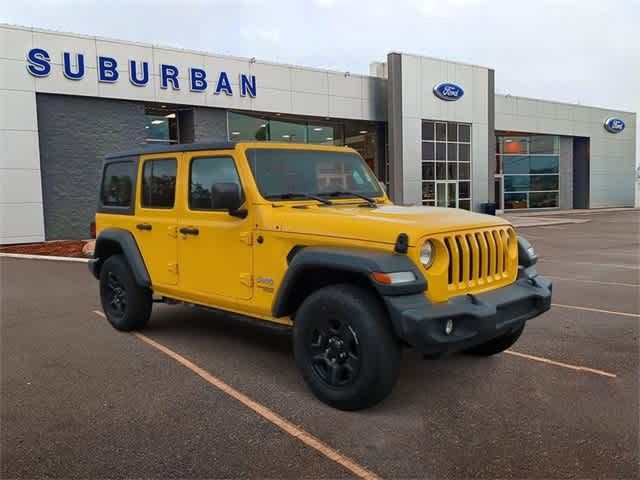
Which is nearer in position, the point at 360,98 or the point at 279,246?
the point at 279,246

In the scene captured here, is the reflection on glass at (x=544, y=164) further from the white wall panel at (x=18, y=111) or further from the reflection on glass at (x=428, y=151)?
the white wall panel at (x=18, y=111)

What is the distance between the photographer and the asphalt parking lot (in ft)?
10.7

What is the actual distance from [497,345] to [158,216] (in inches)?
143

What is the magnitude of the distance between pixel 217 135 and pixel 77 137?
17.6 ft

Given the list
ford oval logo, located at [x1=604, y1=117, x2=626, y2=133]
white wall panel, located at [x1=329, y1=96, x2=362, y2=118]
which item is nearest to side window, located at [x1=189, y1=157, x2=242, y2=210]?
white wall panel, located at [x1=329, y1=96, x2=362, y2=118]

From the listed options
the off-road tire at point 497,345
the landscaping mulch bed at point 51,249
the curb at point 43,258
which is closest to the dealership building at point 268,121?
the landscaping mulch bed at point 51,249

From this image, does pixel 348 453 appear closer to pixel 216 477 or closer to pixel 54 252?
pixel 216 477

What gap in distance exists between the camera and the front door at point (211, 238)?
4766 millimetres

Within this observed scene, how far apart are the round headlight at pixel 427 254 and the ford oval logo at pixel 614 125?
4190 cm

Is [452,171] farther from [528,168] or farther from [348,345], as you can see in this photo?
[348,345]

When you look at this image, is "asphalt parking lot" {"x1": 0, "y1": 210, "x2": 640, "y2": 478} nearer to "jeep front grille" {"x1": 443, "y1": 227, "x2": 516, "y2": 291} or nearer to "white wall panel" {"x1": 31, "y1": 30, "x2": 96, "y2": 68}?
"jeep front grille" {"x1": 443, "y1": 227, "x2": 516, "y2": 291}

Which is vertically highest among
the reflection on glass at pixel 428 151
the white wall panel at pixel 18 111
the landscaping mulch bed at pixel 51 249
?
the white wall panel at pixel 18 111

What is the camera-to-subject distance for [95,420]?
12.8 feet

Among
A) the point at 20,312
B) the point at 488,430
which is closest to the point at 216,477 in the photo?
the point at 488,430
